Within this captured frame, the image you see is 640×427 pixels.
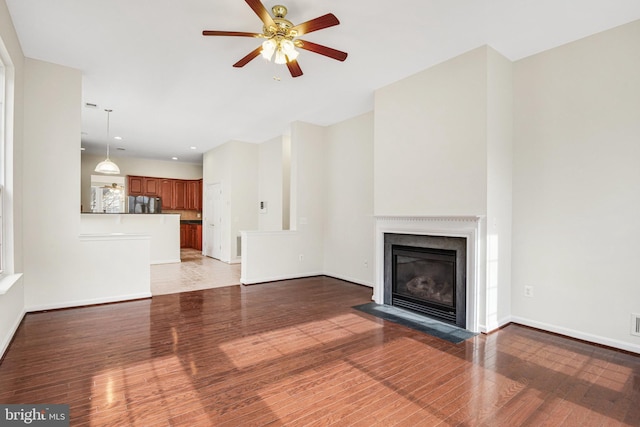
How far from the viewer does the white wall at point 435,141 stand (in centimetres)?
325

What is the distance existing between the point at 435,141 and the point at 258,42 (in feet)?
7.42

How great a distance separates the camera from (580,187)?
3033 millimetres

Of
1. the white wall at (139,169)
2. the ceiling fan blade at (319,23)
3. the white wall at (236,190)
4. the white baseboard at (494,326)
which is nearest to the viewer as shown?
the ceiling fan blade at (319,23)

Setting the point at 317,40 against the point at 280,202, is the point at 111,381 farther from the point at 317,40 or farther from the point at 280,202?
the point at 280,202

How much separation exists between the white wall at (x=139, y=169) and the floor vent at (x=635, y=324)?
35.8 ft

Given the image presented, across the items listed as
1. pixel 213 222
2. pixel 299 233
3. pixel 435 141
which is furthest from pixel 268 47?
pixel 213 222

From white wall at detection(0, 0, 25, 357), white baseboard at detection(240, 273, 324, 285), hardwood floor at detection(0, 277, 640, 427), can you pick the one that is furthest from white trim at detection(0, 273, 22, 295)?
white baseboard at detection(240, 273, 324, 285)

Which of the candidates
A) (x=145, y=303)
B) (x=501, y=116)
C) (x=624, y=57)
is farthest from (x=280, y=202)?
(x=624, y=57)

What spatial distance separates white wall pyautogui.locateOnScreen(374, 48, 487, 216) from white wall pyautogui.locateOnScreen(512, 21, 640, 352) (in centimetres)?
61

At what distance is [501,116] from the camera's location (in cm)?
335

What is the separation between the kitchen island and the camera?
6.84 metres

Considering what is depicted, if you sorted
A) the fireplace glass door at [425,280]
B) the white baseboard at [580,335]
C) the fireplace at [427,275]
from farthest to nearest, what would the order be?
the fireplace glass door at [425,280] → the fireplace at [427,275] → the white baseboard at [580,335]

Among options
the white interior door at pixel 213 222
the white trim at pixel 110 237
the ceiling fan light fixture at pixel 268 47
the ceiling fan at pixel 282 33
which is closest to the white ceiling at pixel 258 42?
the ceiling fan at pixel 282 33

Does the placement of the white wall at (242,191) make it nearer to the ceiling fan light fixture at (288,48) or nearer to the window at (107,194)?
the window at (107,194)
